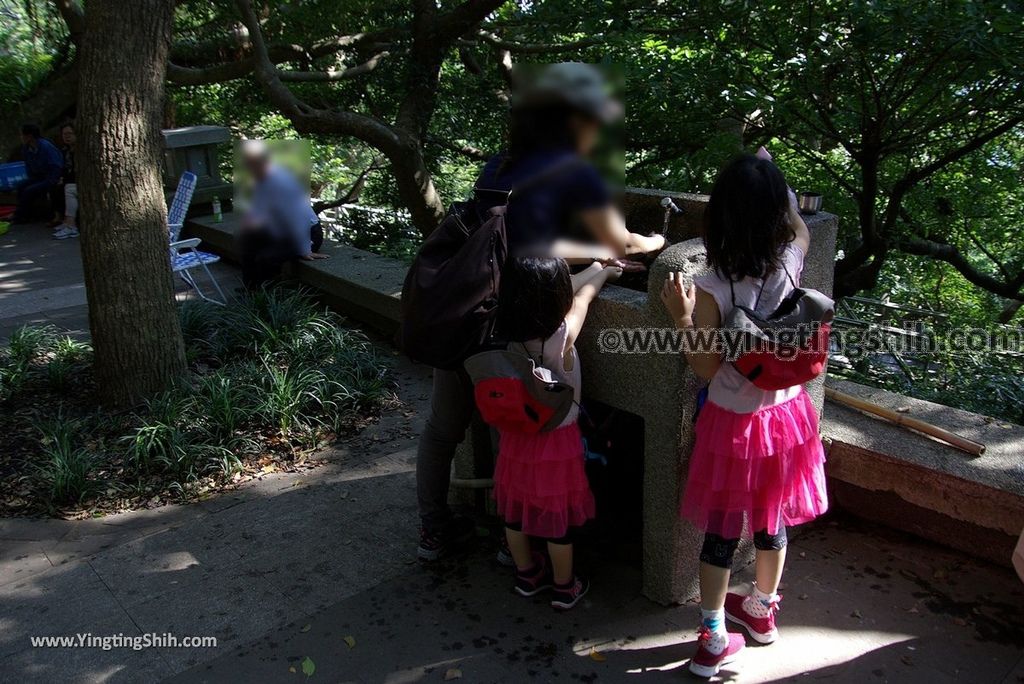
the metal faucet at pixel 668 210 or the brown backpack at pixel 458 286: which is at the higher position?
the metal faucet at pixel 668 210

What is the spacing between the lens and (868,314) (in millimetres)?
8633

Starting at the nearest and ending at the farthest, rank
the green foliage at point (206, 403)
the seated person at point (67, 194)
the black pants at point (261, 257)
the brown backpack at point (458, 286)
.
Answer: the brown backpack at point (458, 286), the green foliage at point (206, 403), the black pants at point (261, 257), the seated person at point (67, 194)

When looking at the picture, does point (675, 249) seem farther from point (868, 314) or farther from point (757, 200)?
point (868, 314)

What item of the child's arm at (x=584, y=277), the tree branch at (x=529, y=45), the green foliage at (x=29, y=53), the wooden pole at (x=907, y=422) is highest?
the green foliage at (x=29, y=53)

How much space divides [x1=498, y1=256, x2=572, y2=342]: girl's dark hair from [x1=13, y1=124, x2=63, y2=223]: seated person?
33.9 ft

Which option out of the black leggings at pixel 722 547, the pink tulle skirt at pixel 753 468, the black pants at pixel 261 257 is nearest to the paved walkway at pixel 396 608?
the black leggings at pixel 722 547

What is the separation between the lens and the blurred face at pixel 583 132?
264cm

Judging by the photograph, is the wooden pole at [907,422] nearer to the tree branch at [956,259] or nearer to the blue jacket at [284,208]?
the blue jacket at [284,208]

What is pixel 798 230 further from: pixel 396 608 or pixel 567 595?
pixel 396 608

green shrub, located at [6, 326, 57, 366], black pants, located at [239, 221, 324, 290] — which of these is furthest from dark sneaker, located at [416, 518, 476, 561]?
black pants, located at [239, 221, 324, 290]

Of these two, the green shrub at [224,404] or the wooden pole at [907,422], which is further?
the green shrub at [224,404]

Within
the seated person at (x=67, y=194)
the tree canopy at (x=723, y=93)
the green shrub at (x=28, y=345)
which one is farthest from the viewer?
the seated person at (x=67, y=194)

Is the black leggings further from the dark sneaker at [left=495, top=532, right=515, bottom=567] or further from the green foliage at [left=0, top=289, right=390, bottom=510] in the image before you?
the green foliage at [left=0, top=289, right=390, bottom=510]

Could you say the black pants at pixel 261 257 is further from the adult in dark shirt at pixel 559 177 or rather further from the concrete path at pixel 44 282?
the adult in dark shirt at pixel 559 177
